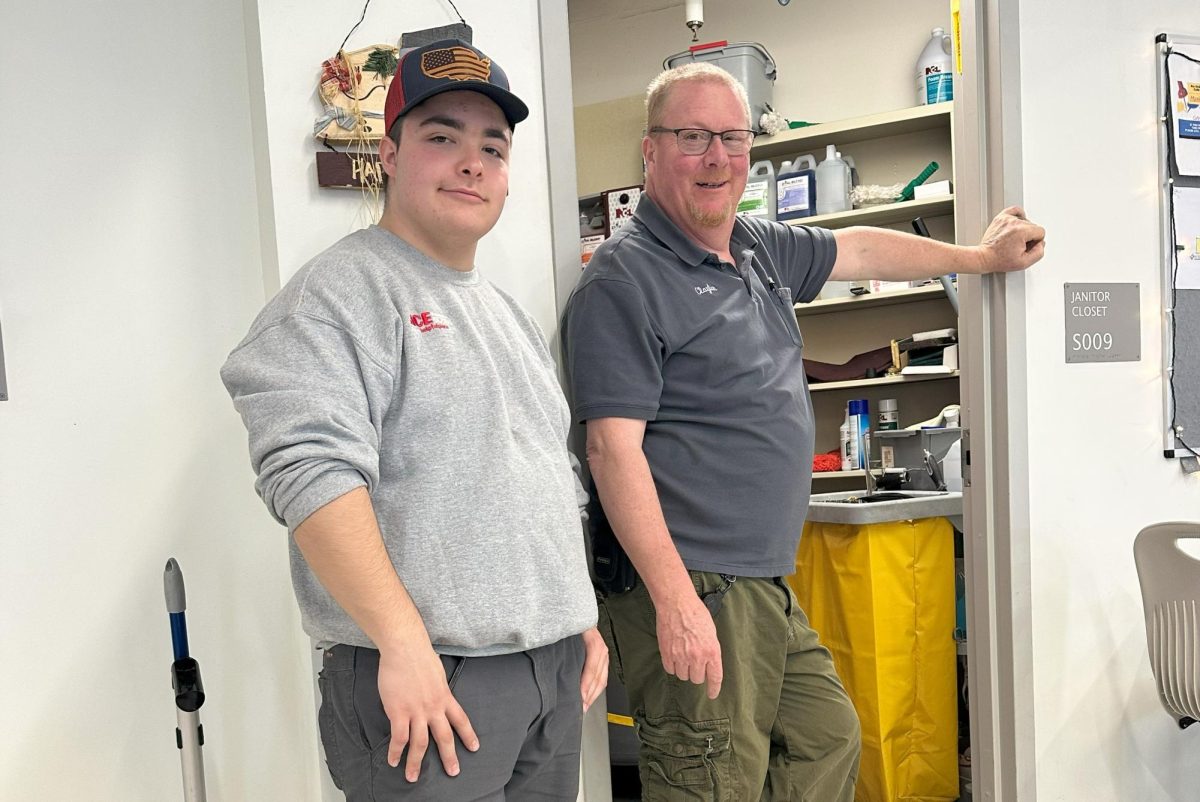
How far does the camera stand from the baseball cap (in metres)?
1.18

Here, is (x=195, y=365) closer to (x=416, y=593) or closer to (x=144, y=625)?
(x=144, y=625)

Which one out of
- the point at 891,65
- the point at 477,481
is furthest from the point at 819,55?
the point at 477,481

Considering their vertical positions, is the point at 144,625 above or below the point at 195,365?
below

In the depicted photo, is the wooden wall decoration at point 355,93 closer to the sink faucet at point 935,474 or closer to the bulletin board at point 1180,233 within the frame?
the bulletin board at point 1180,233

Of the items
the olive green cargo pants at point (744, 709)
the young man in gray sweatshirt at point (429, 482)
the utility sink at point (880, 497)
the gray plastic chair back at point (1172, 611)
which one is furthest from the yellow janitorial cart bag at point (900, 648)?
the young man in gray sweatshirt at point (429, 482)

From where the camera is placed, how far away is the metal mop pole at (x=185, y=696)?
1.38 metres

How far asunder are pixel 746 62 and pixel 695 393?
2.71 metres

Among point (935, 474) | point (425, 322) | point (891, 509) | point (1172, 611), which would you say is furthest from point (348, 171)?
point (935, 474)

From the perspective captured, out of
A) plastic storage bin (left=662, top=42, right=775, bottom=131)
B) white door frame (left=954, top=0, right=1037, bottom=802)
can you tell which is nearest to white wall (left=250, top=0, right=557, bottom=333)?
white door frame (left=954, top=0, right=1037, bottom=802)

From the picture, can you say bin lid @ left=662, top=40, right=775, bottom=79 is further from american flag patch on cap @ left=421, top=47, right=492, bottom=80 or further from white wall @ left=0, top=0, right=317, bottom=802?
american flag patch on cap @ left=421, top=47, right=492, bottom=80

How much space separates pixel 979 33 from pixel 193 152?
62.2 inches

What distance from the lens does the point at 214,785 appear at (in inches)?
62.3

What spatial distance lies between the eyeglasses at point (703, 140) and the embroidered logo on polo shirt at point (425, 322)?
0.66m

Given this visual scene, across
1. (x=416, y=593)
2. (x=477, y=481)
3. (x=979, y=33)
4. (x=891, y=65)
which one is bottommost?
(x=416, y=593)
